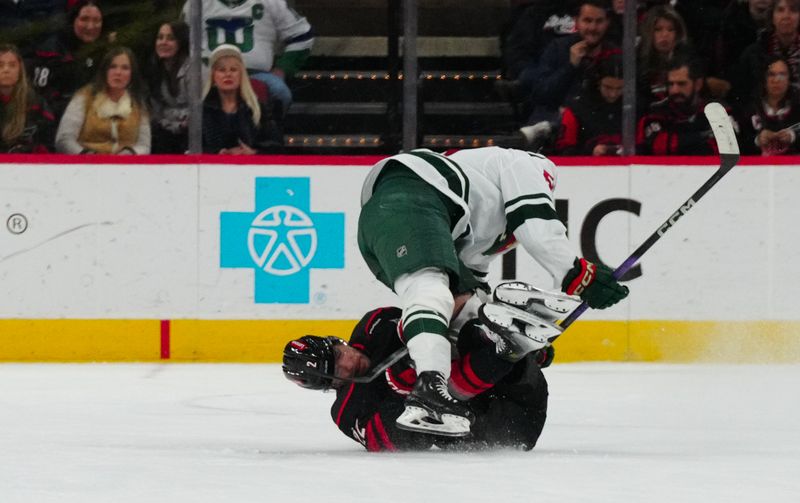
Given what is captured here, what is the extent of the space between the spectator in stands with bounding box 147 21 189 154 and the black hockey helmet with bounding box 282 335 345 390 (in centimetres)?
294

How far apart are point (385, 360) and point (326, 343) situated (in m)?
0.14

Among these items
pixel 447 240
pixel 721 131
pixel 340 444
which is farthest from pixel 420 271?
pixel 721 131

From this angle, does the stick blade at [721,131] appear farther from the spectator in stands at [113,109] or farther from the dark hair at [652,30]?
the spectator in stands at [113,109]

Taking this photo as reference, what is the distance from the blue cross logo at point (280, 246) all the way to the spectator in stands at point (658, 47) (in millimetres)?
1409

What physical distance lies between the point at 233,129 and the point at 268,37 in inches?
16.2

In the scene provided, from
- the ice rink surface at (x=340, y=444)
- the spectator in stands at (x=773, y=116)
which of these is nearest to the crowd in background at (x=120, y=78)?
the ice rink surface at (x=340, y=444)

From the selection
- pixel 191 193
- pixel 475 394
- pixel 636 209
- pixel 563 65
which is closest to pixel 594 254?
pixel 636 209

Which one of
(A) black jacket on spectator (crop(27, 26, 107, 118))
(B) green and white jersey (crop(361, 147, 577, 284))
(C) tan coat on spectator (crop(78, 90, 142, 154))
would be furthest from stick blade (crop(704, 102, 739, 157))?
(A) black jacket on spectator (crop(27, 26, 107, 118))

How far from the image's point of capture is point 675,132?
626 cm

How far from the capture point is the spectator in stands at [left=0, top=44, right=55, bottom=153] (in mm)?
6141

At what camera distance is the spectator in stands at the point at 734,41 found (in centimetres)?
630

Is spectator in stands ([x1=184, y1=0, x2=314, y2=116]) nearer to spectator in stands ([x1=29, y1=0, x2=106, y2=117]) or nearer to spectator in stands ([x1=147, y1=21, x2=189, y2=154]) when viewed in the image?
spectator in stands ([x1=147, y1=21, x2=189, y2=154])

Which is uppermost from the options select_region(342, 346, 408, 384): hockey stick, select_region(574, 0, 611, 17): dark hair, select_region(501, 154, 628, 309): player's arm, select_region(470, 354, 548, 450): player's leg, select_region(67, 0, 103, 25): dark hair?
select_region(574, 0, 611, 17): dark hair

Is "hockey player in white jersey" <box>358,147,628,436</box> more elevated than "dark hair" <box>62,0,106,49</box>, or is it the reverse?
"dark hair" <box>62,0,106,49</box>
